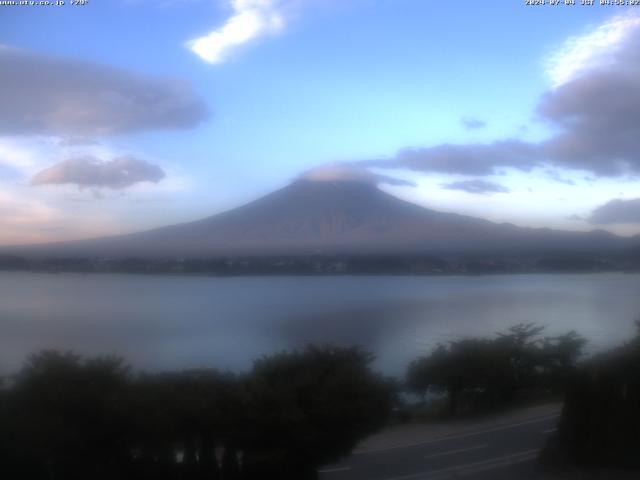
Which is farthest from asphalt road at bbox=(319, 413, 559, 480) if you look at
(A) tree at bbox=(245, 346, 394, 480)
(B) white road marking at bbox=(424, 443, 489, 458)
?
(A) tree at bbox=(245, 346, 394, 480)

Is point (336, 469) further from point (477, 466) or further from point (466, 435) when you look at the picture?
point (466, 435)

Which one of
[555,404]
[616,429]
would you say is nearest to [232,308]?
[555,404]

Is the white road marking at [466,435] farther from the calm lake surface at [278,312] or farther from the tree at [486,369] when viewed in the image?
the calm lake surface at [278,312]

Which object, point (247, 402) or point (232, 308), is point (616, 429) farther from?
point (232, 308)

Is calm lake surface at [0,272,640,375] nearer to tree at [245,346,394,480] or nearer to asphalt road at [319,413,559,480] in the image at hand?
tree at [245,346,394,480]

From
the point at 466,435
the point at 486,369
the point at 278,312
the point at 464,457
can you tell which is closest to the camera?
the point at 464,457

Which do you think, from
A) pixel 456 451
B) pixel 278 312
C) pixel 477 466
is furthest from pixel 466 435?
pixel 278 312

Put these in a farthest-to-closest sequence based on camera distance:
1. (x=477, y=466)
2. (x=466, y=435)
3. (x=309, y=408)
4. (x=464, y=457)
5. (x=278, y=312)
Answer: (x=278, y=312) → (x=466, y=435) → (x=309, y=408) → (x=464, y=457) → (x=477, y=466)

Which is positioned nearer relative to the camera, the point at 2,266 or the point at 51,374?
the point at 51,374

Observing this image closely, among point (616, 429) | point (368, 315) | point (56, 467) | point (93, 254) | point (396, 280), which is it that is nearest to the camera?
point (56, 467)
